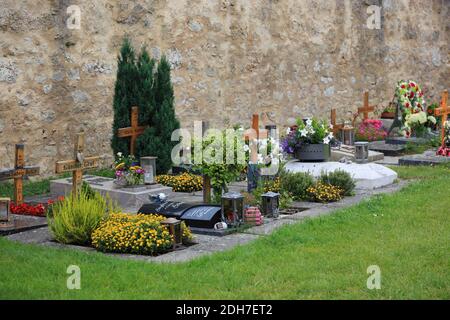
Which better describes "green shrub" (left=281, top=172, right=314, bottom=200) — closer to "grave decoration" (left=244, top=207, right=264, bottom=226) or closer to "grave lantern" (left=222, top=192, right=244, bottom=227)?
"grave decoration" (left=244, top=207, right=264, bottom=226)

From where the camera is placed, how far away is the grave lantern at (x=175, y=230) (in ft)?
23.4

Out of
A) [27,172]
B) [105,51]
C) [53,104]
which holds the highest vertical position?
[105,51]

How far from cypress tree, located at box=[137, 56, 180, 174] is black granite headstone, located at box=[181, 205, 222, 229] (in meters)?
3.35

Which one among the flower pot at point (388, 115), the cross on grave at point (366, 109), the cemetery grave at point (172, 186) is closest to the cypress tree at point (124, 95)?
the cemetery grave at point (172, 186)

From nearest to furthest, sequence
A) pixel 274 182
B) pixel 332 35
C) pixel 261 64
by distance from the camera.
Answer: pixel 274 182 < pixel 261 64 < pixel 332 35

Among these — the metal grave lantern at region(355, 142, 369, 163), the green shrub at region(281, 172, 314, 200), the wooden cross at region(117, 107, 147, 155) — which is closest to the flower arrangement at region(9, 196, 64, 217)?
the wooden cross at region(117, 107, 147, 155)

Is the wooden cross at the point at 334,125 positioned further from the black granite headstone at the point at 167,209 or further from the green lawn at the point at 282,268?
the black granite headstone at the point at 167,209

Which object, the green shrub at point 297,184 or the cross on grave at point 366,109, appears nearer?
the green shrub at point 297,184

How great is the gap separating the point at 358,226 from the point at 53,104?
19.2ft

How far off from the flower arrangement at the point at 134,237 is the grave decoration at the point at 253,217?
48.4 inches

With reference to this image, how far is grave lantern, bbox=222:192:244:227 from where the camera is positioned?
26.3 feet

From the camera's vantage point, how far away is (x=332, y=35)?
1752cm
